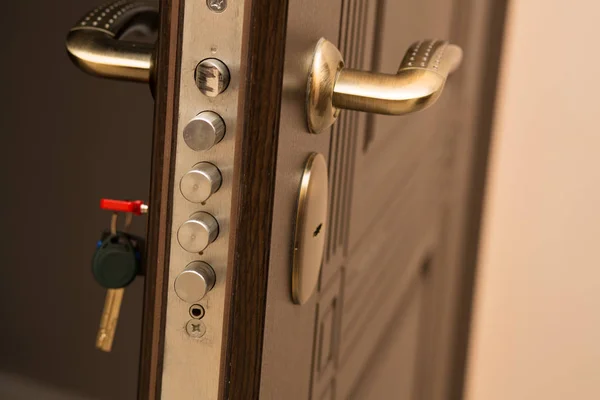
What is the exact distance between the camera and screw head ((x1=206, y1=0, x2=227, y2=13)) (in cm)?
31

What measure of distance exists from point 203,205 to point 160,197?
0.07 feet

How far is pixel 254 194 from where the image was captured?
0.32 m

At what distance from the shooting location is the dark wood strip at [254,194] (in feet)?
1.01

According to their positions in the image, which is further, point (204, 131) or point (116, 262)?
point (116, 262)

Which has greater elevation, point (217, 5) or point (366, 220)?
point (217, 5)

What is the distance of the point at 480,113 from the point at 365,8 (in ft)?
2.15

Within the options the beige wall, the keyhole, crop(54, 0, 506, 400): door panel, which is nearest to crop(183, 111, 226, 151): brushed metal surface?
crop(54, 0, 506, 400): door panel

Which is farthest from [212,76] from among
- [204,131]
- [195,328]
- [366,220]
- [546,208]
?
[546,208]

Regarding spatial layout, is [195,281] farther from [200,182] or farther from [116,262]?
[116,262]

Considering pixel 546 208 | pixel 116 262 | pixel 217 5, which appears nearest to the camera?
pixel 217 5

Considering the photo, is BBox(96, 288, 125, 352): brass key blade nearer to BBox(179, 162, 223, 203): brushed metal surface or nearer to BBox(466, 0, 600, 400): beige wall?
BBox(179, 162, 223, 203): brushed metal surface

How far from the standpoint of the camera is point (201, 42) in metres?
0.31

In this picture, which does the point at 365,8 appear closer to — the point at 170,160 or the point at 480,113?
the point at 170,160

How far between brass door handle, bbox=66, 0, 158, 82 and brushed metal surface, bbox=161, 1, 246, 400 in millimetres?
78
